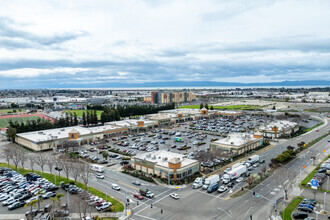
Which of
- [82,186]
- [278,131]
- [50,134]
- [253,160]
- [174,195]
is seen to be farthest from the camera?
[278,131]

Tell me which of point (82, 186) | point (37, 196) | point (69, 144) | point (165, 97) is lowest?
point (82, 186)

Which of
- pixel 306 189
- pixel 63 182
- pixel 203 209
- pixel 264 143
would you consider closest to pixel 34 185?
pixel 63 182

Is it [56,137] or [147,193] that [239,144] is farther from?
[56,137]

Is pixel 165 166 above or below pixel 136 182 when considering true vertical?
above

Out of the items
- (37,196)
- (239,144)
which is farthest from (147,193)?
(239,144)

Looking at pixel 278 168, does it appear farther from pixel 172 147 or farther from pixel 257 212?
pixel 172 147

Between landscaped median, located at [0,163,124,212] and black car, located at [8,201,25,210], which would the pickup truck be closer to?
landscaped median, located at [0,163,124,212]

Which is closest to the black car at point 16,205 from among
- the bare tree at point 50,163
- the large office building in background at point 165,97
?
the bare tree at point 50,163

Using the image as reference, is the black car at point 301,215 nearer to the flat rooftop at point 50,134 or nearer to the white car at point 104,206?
the white car at point 104,206
